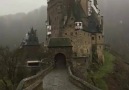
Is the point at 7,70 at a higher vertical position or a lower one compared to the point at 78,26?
lower

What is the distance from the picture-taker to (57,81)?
32.0 metres

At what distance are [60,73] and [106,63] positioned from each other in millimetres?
35511

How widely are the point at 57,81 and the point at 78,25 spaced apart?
33293 mm

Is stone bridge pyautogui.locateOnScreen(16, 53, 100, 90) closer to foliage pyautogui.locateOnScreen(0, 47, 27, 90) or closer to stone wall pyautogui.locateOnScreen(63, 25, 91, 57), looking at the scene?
foliage pyautogui.locateOnScreen(0, 47, 27, 90)

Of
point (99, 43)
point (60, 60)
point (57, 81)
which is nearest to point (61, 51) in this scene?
point (60, 60)

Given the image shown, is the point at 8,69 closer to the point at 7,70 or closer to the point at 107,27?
the point at 7,70

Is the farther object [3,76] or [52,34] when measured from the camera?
[52,34]

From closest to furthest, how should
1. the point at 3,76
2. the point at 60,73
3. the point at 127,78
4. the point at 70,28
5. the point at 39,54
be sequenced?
the point at 60,73, the point at 3,76, the point at 39,54, the point at 70,28, the point at 127,78

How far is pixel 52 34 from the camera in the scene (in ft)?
220

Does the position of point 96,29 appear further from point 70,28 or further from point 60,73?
point 60,73

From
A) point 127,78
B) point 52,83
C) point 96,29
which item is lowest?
point 127,78

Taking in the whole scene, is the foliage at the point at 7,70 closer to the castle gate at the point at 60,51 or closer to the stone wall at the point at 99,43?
the castle gate at the point at 60,51

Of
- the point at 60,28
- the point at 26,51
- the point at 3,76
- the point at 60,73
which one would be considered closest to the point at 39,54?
the point at 26,51

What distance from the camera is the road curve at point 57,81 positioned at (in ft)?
94.8
